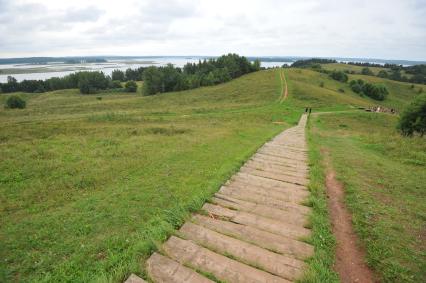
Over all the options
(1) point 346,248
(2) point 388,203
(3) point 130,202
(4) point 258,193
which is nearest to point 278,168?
(4) point 258,193

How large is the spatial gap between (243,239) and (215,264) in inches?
31.8

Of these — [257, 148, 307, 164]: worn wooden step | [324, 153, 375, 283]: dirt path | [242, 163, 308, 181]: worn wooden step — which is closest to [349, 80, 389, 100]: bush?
[257, 148, 307, 164]: worn wooden step

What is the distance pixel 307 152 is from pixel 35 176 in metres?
10.9

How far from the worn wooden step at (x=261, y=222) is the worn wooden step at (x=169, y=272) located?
1.59m

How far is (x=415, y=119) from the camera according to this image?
29.3 meters

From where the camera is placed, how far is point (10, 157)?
420 inches

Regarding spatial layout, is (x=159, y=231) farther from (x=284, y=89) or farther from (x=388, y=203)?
(x=284, y=89)

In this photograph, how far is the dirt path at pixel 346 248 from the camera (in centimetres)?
386

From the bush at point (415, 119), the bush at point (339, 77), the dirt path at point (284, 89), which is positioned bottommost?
the bush at point (415, 119)

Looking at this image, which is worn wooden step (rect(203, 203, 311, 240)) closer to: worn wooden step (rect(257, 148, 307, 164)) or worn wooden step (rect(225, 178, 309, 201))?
worn wooden step (rect(225, 178, 309, 201))

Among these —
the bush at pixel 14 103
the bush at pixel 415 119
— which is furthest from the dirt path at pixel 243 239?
the bush at pixel 14 103

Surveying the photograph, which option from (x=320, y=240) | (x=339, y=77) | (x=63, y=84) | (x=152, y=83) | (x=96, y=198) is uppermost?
(x=339, y=77)

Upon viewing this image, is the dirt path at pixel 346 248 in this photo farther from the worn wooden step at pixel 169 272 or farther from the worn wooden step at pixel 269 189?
the worn wooden step at pixel 169 272

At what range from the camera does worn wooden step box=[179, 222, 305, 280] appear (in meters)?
3.61
